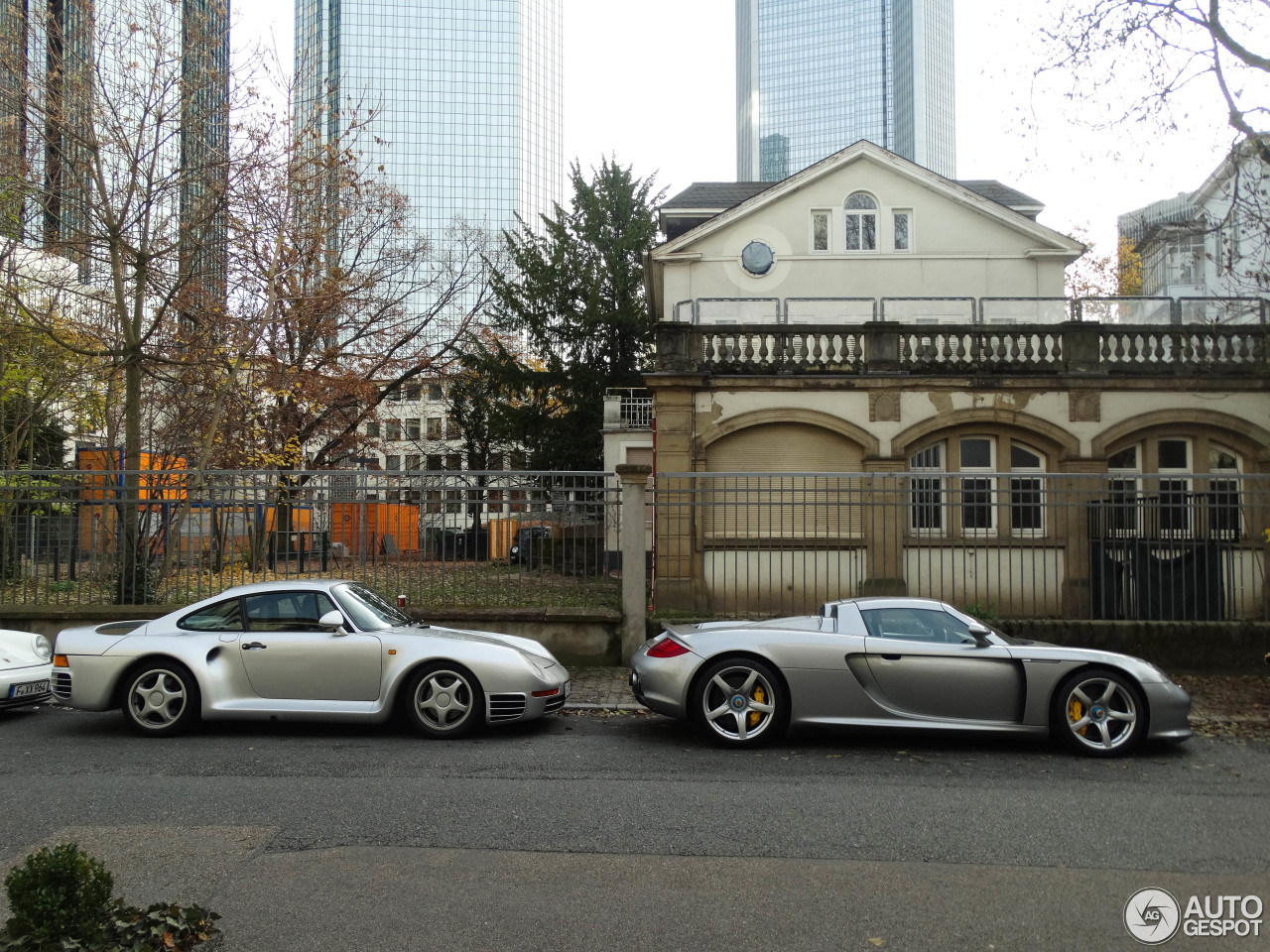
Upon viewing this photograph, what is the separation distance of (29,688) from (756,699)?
20.4ft

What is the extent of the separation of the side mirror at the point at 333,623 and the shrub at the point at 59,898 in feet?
13.7

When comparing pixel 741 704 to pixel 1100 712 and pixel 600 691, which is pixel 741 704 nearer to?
pixel 600 691

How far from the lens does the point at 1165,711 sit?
7.27 meters

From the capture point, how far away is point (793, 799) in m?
5.98

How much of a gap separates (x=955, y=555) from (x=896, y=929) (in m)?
8.48

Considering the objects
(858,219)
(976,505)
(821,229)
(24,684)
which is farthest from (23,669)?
(858,219)

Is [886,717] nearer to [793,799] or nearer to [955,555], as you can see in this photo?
[793,799]

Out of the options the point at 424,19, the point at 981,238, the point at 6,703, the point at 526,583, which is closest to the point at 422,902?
the point at 6,703

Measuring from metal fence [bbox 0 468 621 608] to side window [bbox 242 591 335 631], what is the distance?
10.1ft

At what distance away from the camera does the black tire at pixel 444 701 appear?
7625 mm

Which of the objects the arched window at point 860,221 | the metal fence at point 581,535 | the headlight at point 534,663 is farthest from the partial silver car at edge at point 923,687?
the arched window at point 860,221

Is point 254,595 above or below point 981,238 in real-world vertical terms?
below

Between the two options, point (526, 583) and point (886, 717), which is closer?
point (886, 717)

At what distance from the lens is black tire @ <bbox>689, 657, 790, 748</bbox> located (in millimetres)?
7426
